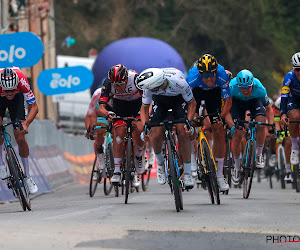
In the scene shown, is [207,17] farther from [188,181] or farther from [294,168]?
[188,181]

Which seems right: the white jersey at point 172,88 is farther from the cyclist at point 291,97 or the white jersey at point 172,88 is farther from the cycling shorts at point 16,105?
the cyclist at point 291,97

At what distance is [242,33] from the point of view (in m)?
65.9

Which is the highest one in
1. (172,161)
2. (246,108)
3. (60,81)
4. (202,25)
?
(202,25)

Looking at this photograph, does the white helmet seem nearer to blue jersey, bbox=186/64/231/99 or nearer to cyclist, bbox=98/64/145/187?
cyclist, bbox=98/64/145/187

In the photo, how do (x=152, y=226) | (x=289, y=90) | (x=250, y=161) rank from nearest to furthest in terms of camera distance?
(x=152, y=226), (x=289, y=90), (x=250, y=161)

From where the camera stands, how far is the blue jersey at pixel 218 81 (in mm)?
14055

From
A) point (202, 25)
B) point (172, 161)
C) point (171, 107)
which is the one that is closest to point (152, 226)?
point (172, 161)

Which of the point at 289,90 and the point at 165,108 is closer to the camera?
Answer: the point at 165,108

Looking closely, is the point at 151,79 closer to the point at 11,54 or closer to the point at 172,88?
the point at 172,88

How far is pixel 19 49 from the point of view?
1745 centimetres

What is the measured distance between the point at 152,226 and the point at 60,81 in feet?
49.3

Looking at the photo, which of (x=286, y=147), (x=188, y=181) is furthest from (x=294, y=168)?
(x=188, y=181)

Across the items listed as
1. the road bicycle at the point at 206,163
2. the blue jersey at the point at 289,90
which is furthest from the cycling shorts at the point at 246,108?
the road bicycle at the point at 206,163

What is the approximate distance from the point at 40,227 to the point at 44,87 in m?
15.1
